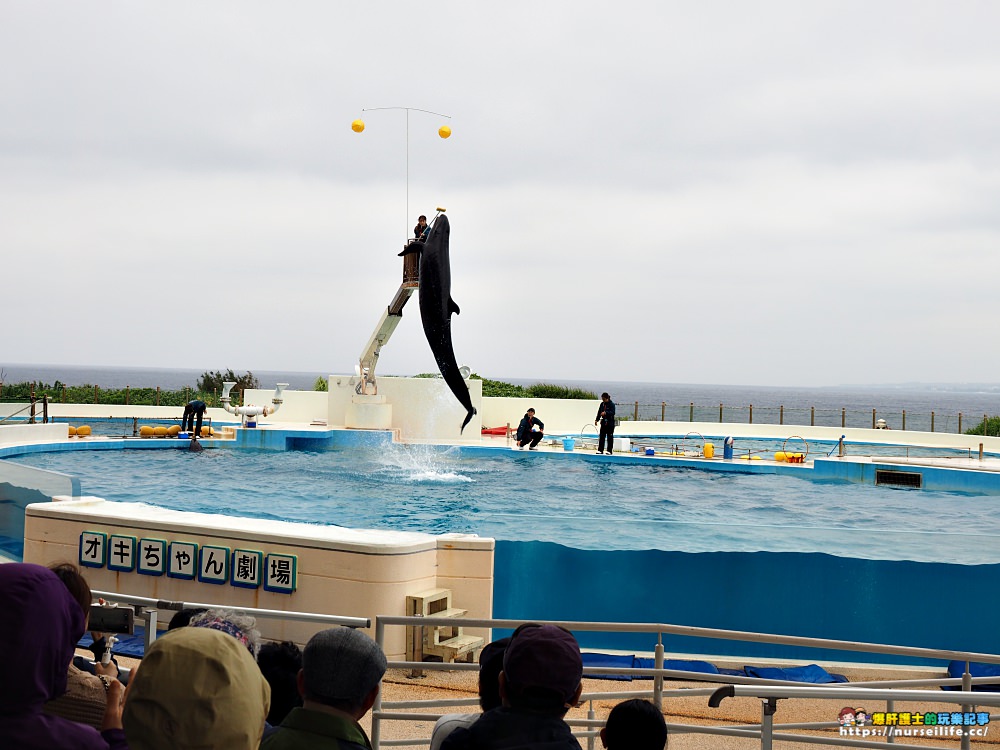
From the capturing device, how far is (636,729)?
217 centimetres

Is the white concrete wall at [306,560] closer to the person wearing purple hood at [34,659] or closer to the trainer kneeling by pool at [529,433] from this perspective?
the person wearing purple hood at [34,659]

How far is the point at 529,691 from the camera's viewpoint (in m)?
2.20

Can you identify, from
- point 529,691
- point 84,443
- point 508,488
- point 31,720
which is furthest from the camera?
point 84,443

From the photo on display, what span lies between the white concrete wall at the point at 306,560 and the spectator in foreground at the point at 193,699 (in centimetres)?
459

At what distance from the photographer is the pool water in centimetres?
766

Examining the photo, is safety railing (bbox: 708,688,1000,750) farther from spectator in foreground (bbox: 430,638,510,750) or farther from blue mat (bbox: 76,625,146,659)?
blue mat (bbox: 76,625,146,659)

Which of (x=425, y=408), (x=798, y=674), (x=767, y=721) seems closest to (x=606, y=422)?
(x=425, y=408)

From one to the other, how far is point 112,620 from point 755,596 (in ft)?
19.4

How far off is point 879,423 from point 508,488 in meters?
15.6

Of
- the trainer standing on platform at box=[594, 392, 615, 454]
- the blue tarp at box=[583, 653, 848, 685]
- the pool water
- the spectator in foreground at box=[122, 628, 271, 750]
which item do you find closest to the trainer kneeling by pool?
the pool water

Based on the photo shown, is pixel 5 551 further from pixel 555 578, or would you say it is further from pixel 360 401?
pixel 360 401

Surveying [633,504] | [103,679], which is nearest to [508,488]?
[633,504]

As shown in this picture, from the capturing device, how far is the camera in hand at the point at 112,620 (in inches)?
114

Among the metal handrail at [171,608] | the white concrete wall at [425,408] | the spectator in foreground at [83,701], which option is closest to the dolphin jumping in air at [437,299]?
the metal handrail at [171,608]
